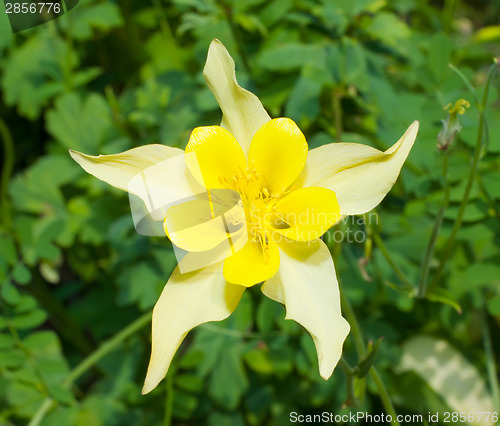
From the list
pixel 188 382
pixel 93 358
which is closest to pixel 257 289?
pixel 188 382

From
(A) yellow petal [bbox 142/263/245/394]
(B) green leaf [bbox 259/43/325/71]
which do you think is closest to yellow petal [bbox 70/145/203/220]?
(A) yellow petal [bbox 142/263/245/394]

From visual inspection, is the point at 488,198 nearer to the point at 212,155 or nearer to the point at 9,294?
the point at 212,155

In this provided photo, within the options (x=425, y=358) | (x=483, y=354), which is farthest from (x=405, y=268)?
(x=483, y=354)

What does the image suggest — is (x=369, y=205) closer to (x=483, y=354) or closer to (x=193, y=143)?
(x=193, y=143)

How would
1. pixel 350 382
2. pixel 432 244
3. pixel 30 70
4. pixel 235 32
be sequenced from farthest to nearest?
pixel 30 70 < pixel 235 32 < pixel 432 244 < pixel 350 382

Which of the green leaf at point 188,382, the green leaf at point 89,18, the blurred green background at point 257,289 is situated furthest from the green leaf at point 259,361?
the green leaf at point 89,18

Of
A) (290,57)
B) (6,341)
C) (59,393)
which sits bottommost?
(59,393)
